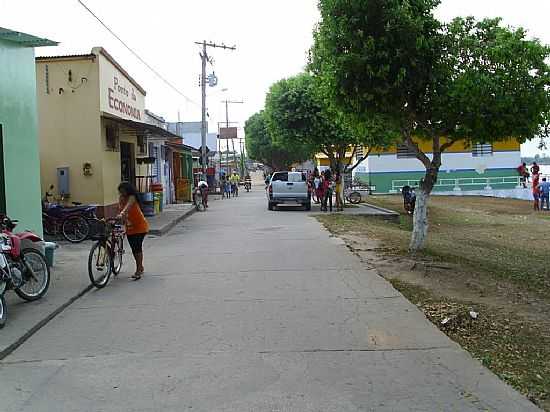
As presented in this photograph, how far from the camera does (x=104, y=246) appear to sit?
31.1 ft

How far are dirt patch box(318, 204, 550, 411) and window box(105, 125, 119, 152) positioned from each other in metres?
6.90

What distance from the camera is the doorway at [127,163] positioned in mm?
20797

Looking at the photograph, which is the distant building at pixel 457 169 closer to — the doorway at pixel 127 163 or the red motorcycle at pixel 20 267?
the doorway at pixel 127 163

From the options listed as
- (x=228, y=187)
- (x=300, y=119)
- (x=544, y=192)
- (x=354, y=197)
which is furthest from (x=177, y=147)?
(x=544, y=192)

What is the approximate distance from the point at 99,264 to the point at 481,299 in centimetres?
551

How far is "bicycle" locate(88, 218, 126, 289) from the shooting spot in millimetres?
9180

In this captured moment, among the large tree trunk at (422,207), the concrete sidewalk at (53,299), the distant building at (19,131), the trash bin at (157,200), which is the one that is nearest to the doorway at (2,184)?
the distant building at (19,131)

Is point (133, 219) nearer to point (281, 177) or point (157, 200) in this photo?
point (157, 200)

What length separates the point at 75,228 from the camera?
49.8 ft

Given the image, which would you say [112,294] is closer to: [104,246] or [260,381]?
[104,246]

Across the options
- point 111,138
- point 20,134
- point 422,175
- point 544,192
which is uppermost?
point 111,138

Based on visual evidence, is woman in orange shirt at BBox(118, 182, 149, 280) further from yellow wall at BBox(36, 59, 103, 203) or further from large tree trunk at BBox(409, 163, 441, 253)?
yellow wall at BBox(36, 59, 103, 203)

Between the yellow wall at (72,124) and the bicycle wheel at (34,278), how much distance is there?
8368 millimetres

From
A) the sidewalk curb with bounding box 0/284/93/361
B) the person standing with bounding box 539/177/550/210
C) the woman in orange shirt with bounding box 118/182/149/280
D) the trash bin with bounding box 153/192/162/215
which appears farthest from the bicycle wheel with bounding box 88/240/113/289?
the person standing with bounding box 539/177/550/210
